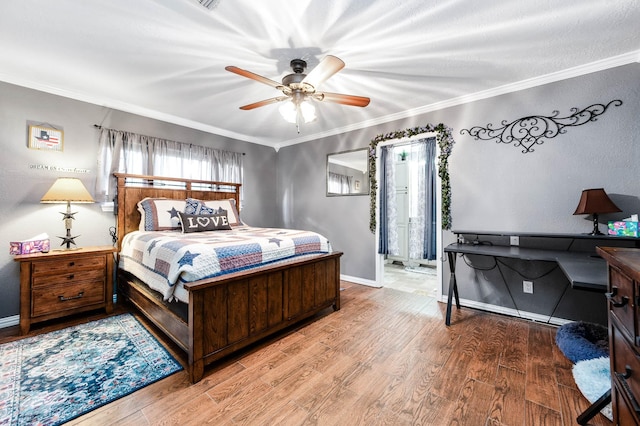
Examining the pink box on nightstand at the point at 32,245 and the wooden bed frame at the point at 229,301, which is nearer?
the wooden bed frame at the point at 229,301

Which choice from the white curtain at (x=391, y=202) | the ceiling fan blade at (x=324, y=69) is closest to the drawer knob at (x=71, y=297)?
the ceiling fan blade at (x=324, y=69)

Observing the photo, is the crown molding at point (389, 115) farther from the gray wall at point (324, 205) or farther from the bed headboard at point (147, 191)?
the bed headboard at point (147, 191)

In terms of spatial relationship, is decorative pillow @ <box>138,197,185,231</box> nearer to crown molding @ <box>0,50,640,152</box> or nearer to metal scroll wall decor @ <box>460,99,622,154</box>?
crown molding @ <box>0,50,640,152</box>

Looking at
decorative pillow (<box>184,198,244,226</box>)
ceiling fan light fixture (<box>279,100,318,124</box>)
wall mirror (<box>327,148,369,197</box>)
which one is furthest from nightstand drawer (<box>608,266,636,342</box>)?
decorative pillow (<box>184,198,244,226</box>)

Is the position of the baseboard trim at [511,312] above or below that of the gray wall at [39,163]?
below

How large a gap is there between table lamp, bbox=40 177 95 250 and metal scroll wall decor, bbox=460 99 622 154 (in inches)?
171

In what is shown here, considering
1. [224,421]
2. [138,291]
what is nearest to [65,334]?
[138,291]

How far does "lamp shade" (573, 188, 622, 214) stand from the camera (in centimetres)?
219

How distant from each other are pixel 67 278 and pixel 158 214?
1018 mm

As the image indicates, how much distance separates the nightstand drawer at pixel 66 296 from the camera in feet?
8.12

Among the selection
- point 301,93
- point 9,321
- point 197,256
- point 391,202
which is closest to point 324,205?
point 391,202

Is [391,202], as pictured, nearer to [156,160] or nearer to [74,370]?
[156,160]

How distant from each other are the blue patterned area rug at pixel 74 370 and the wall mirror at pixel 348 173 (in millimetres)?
3118

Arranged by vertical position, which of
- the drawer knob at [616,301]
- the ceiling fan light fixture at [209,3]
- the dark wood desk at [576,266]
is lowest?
the dark wood desk at [576,266]
